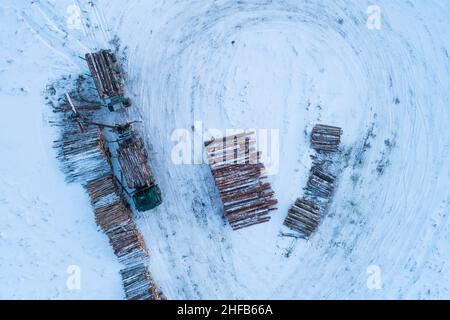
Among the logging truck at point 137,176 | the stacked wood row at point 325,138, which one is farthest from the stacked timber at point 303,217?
the logging truck at point 137,176

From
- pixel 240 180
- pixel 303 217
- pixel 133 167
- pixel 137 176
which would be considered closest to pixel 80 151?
pixel 133 167

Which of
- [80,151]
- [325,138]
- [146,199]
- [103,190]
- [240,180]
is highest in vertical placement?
[80,151]

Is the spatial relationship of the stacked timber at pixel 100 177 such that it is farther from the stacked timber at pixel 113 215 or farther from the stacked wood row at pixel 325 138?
the stacked wood row at pixel 325 138

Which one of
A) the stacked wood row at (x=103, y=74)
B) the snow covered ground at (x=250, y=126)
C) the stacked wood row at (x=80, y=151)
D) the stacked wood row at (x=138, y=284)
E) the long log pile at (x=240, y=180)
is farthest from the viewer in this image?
the snow covered ground at (x=250, y=126)

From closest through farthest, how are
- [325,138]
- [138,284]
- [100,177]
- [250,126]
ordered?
1. [100,177]
2. [138,284]
3. [325,138]
4. [250,126]

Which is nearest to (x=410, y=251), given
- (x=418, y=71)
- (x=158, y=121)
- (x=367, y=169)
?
(x=367, y=169)

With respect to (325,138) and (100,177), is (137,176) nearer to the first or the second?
(100,177)
